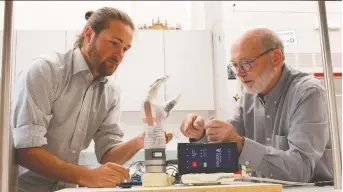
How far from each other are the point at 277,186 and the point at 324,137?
A: 484 mm

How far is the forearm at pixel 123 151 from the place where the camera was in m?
1.14

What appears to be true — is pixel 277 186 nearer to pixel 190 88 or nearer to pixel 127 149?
pixel 127 149

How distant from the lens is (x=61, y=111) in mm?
1120

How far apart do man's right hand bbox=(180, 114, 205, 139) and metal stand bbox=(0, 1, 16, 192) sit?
578mm

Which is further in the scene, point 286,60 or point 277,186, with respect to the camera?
point 286,60

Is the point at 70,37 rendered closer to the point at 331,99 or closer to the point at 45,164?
the point at 45,164

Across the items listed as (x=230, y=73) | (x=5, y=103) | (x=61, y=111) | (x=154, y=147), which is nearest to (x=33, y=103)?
(x=61, y=111)

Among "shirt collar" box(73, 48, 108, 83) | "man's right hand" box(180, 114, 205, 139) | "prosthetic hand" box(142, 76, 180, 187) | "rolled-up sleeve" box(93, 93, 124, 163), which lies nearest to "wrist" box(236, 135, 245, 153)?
"man's right hand" box(180, 114, 205, 139)

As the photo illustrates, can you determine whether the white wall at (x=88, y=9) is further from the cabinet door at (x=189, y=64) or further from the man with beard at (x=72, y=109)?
the man with beard at (x=72, y=109)

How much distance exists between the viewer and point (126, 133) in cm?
124

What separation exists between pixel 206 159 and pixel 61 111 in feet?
1.75

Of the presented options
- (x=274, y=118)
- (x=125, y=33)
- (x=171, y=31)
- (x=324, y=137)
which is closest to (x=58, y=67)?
(x=125, y=33)

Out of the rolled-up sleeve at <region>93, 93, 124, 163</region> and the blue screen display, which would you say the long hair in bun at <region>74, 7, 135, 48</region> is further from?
the blue screen display

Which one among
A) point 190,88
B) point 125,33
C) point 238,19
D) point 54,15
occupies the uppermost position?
point 54,15
